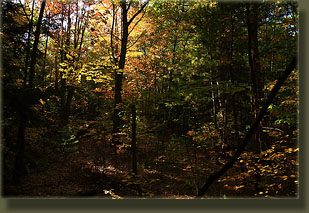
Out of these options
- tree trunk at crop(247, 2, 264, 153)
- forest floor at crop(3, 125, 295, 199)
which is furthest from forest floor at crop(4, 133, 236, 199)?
tree trunk at crop(247, 2, 264, 153)

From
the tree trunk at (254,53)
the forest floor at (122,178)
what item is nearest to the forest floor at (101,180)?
the forest floor at (122,178)

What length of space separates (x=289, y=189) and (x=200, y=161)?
3.66 metres

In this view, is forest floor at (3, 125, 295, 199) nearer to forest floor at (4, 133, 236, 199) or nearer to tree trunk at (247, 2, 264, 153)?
forest floor at (4, 133, 236, 199)

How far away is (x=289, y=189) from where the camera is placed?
5484 mm

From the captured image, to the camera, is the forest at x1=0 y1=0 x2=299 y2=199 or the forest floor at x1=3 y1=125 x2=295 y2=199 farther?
the forest floor at x1=3 y1=125 x2=295 y2=199

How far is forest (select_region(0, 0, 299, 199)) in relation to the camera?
135 inches

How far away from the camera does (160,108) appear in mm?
5992

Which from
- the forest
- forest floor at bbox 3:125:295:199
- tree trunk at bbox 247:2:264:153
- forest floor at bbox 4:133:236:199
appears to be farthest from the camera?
forest floor at bbox 3:125:295:199

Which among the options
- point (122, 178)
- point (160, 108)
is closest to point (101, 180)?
point (122, 178)

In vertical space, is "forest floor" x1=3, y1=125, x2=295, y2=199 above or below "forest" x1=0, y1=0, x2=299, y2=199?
below

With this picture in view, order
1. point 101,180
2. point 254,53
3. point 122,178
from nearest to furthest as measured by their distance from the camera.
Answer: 1. point 254,53
2. point 101,180
3. point 122,178

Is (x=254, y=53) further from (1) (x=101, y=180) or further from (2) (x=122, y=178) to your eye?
(1) (x=101, y=180)

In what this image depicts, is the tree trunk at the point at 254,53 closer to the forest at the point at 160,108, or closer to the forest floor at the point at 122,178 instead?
the forest at the point at 160,108

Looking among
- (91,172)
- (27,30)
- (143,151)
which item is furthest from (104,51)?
(91,172)
